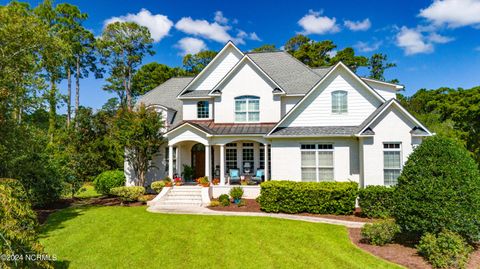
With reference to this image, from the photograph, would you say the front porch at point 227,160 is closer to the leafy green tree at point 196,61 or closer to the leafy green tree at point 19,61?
the leafy green tree at point 19,61

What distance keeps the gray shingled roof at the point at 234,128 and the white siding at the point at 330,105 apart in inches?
116

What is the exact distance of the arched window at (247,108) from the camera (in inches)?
824

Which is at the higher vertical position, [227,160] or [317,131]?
[317,131]

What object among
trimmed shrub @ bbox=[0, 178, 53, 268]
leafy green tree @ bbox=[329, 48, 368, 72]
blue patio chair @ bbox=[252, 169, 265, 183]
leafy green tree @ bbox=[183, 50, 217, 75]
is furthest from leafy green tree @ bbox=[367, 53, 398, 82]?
trimmed shrub @ bbox=[0, 178, 53, 268]

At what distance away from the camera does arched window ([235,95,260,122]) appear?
68.6ft

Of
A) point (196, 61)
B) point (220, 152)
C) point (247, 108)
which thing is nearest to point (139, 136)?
point (220, 152)

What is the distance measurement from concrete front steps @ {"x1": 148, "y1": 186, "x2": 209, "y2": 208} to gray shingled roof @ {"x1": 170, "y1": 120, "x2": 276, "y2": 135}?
401 cm

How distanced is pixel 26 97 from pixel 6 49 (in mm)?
2050

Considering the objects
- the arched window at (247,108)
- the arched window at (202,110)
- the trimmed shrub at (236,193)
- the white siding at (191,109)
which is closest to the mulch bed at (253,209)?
the trimmed shrub at (236,193)

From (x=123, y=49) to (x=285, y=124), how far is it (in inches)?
1291

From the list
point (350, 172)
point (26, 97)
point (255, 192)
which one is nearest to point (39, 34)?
point (26, 97)

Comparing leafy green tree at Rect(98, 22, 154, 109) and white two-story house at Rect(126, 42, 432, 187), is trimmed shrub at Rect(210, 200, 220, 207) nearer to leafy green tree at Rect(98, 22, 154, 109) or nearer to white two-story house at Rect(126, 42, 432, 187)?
white two-story house at Rect(126, 42, 432, 187)

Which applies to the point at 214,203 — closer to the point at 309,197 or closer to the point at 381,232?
the point at 309,197

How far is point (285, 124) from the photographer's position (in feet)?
57.8
